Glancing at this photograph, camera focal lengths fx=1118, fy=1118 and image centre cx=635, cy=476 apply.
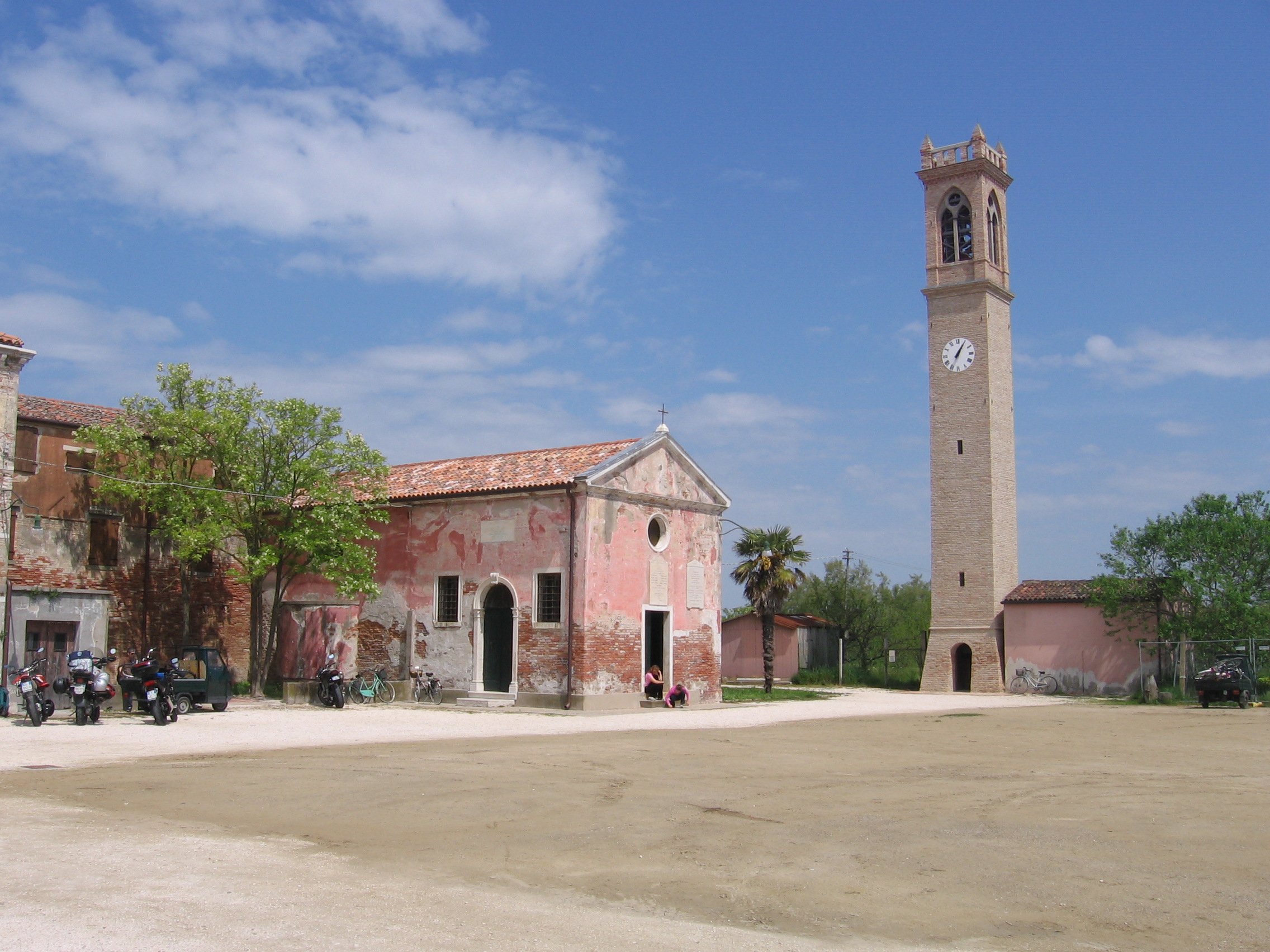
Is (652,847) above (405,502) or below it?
below

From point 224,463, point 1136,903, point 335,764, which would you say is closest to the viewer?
point 1136,903

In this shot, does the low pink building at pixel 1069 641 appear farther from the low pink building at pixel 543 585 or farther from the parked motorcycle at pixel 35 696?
the parked motorcycle at pixel 35 696

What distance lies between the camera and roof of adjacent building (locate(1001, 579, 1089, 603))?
140 feet

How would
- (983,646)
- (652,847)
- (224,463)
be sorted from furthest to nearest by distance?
(983,646) < (224,463) < (652,847)

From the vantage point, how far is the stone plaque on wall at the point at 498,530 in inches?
1105

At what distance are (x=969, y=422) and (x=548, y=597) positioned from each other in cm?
2506

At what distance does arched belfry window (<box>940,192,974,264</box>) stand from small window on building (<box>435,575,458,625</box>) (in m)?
28.5

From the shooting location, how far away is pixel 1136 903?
7.11m

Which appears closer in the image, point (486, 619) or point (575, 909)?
point (575, 909)

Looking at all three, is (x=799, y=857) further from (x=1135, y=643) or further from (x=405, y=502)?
(x=1135, y=643)

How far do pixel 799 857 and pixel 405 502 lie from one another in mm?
23030

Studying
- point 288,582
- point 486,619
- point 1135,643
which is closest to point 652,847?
point 486,619

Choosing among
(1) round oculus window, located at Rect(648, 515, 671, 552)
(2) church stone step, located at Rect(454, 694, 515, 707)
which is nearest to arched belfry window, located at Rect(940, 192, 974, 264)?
(1) round oculus window, located at Rect(648, 515, 671, 552)

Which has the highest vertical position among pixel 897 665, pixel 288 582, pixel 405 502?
pixel 405 502
